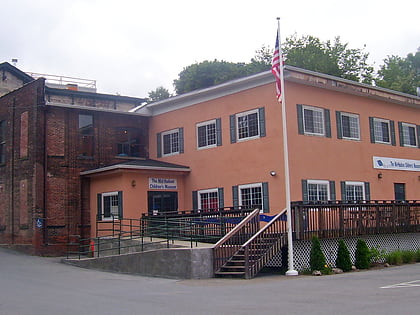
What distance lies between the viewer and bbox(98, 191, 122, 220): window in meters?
24.6

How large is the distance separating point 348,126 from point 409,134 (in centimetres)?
527

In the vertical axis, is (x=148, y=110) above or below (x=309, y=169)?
above

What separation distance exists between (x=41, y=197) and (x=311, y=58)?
1171 inches

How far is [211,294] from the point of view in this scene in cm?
1318

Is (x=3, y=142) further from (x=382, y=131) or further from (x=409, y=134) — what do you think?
(x=409, y=134)

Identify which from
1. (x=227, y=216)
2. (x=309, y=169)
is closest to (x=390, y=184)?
(x=309, y=169)

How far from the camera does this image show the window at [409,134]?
1062 inches

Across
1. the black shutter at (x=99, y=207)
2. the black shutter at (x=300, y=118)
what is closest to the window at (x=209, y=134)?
the black shutter at (x=300, y=118)

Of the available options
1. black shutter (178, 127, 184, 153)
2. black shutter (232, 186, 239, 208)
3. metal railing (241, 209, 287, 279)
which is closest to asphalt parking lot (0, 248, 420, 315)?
metal railing (241, 209, 287, 279)

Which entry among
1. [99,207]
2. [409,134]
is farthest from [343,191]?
[99,207]

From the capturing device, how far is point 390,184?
2552cm

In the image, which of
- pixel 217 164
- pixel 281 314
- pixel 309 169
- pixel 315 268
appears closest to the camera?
pixel 281 314

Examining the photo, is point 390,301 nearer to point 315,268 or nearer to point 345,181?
point 315,268

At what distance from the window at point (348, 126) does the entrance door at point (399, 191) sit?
3.53m
